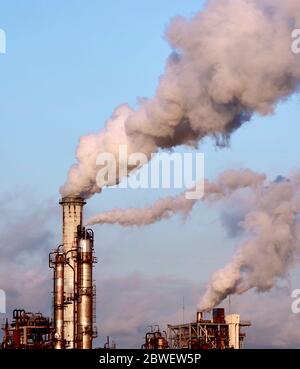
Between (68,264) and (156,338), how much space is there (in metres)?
8.15

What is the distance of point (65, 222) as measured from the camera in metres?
69.9

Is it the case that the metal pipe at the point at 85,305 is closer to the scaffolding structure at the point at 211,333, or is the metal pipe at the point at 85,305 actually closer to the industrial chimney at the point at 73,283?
the industrial chimney at the point at 73,283

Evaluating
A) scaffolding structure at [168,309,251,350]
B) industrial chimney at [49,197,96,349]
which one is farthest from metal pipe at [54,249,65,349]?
scaffolding structure at [168,309,251,350]

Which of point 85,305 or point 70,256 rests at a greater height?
point 70,256

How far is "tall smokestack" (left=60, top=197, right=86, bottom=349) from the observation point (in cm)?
6831

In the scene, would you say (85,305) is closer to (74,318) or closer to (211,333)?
(74,318)

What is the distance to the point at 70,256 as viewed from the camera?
69.1 metres

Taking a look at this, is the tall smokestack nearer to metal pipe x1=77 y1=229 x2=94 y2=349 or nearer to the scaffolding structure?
metal pipe x1=77 y1=229 x2=94 y2=349

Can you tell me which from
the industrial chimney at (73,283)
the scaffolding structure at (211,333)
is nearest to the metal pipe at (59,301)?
the industrial chimney at (73,283)

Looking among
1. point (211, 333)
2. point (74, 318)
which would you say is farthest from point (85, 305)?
point (211, 333)

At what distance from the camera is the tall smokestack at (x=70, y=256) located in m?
68.3
